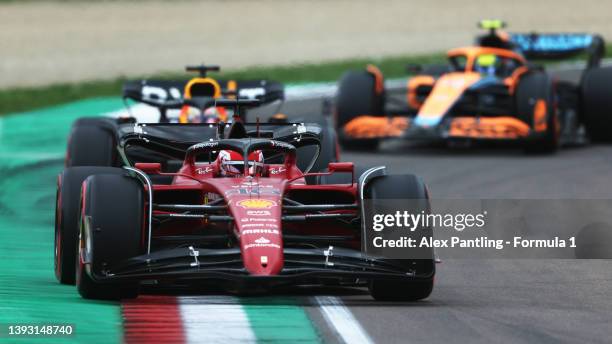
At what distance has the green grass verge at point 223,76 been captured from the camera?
3109cm

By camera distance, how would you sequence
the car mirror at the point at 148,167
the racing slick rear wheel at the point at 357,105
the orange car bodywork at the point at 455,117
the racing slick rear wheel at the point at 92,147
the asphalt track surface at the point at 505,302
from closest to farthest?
the asphalt track surface at the point at 505,302 → the car mirror at the point at 148,167 → the racing slick rear wheel at the point at 92,147 → the orange car bodywork at the point at 455,117 → the racing slick rear wheel at the point at 357,105

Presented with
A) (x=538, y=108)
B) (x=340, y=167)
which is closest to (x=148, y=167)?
(x=340, y=167)

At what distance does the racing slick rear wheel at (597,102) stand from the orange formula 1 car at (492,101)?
0.01 meters

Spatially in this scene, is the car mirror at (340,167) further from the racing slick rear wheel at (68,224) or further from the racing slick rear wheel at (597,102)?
the racing slick rear wheel at (597,102)

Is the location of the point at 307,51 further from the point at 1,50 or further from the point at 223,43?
the point at 1,50

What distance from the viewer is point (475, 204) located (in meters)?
14.8

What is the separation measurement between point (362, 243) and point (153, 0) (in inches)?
1791

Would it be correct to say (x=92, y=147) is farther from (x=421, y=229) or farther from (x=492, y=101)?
(x=492, y=101)

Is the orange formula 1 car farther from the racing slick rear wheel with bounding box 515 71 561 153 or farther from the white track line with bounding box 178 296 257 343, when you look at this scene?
the white track line with bounding box 178 296 257 343

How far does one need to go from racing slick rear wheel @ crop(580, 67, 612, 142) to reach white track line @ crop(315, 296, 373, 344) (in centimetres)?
1328

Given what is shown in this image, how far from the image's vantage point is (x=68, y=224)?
11898mm

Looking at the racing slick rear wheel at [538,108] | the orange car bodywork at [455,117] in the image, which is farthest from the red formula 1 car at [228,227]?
the racing slick rear wheel at [538,108]

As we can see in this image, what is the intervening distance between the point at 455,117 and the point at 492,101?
0.85 meters

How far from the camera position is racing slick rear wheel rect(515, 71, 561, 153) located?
2231cm
